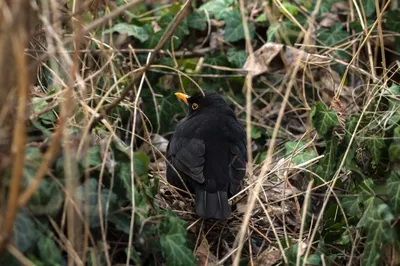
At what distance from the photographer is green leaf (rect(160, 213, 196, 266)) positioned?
346cm

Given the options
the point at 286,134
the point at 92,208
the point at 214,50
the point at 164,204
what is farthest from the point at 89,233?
the point at 214,50

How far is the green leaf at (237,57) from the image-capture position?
5.89 metres

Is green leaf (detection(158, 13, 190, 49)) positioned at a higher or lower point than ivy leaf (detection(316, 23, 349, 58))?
higher

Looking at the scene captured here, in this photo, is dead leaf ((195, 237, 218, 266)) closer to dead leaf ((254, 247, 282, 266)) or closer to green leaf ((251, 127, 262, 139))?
dead leaf ((254, 247, 282, 266))

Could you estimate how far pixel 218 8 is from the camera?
6070 mm

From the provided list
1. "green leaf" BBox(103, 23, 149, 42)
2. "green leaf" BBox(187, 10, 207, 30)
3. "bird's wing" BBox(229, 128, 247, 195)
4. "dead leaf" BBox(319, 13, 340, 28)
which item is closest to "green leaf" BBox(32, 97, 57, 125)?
"bird's wing" BBox(229, 128, 247, 195)

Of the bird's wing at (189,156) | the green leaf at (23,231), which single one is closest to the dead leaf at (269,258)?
the bird's wing at (189,156)

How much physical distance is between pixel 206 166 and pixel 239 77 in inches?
61.9

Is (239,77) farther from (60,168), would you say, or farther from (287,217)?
(60,168)

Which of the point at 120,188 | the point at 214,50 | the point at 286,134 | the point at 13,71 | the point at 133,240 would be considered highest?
the point at 13,71

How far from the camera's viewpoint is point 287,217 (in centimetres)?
456

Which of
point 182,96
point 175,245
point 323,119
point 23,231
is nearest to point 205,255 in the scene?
point 175,245

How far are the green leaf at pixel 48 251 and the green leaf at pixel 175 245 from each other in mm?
567

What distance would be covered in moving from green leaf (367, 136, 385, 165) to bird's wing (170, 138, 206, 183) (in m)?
1.03
